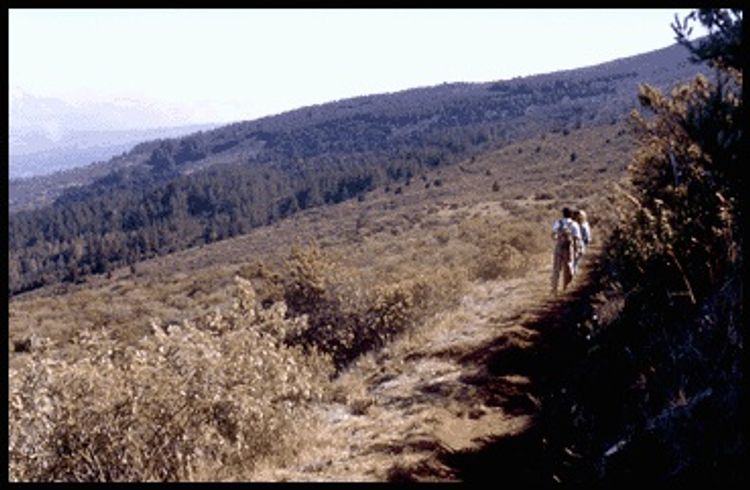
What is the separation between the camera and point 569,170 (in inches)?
2160

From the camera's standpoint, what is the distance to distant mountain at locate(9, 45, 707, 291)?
88.2m

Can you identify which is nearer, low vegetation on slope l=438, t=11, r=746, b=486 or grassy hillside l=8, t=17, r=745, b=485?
low vegetation on slope l=438, t=11, r=746, b=486

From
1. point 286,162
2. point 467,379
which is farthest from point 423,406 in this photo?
point 286,162

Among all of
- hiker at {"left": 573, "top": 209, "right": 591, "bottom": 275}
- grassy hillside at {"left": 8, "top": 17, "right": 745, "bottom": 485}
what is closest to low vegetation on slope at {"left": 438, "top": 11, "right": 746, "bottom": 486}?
grassy hillside at {"left": 8, "top": 17, "right": 745, "bottom": 485}

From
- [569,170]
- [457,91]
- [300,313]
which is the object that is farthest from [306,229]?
[457,91]

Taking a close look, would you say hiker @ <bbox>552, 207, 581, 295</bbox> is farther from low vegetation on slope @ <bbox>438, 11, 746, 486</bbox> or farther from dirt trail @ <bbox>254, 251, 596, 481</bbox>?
low vegetation on slope @ <bbox>438, 11, 746, 486</bbox>

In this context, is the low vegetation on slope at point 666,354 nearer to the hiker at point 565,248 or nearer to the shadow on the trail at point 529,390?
the shadow on the trail at point 529,390

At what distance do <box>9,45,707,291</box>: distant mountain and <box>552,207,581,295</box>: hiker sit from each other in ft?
195

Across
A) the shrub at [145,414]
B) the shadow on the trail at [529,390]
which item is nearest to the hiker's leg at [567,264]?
the shadow on the trail at [529,390]

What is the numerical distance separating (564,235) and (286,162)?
424 feet

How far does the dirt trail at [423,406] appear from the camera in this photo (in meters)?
6.68

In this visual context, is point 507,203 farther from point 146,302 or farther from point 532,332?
point 532,332

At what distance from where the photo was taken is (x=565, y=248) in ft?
39.1
